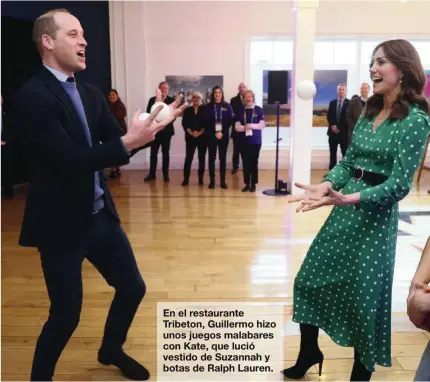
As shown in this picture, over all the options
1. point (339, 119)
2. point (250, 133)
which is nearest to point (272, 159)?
point (339, 119)

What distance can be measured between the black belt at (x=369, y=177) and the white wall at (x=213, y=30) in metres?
8.54

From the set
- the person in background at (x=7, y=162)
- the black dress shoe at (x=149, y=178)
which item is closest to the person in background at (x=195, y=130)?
the black dress shoe at (x=149, y=178)

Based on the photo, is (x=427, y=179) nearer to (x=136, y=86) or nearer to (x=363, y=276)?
(x=136, y=86)

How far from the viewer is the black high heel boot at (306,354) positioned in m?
2.50

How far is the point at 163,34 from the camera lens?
1034cm

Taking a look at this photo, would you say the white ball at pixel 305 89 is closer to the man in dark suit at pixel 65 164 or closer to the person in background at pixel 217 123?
the person in background at pixel 217 123

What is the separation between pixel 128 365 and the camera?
266 cm

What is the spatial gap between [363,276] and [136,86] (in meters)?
8.86

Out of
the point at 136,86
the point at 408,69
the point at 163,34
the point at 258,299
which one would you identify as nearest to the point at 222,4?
the point at 163,34

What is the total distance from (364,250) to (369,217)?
15 centimetres

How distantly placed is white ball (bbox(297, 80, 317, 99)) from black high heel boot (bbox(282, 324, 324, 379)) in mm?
4845

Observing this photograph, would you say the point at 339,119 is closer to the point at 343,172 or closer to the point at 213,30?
the point at 213,30

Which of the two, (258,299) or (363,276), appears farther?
(258,299)
